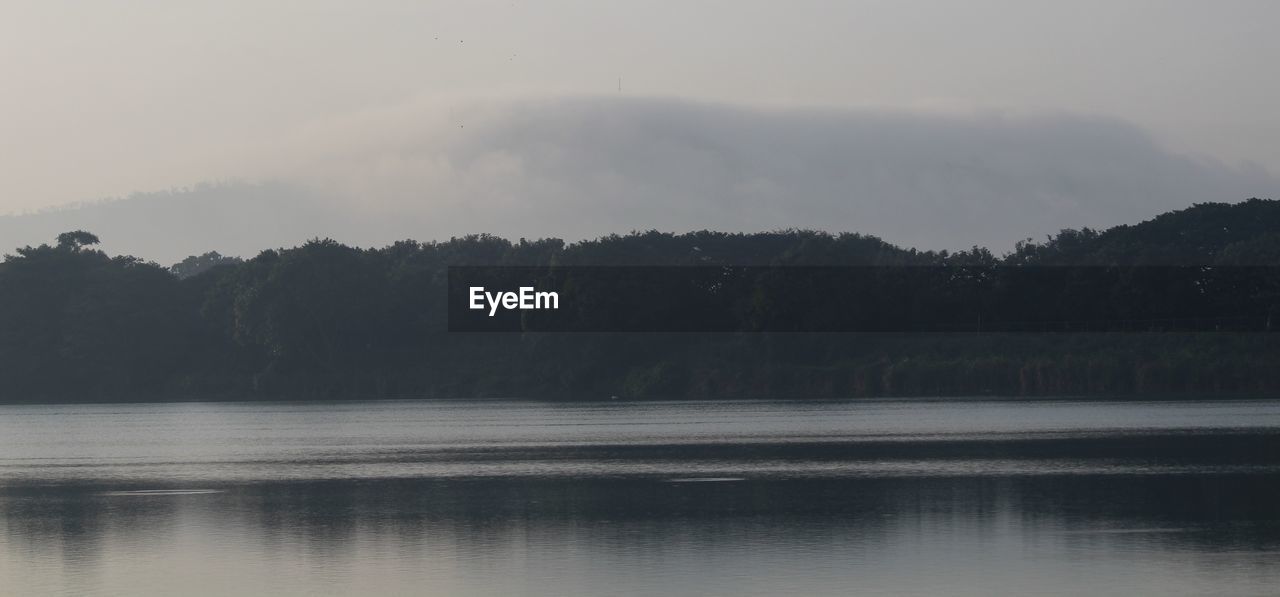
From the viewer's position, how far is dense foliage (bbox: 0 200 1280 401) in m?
108

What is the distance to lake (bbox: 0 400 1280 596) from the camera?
19859mm

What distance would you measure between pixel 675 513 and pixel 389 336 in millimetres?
96331

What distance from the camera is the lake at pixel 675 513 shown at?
65.2 feet

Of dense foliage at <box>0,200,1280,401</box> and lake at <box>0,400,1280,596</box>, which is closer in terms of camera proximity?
lake at <box>0,400,1280,596</box>

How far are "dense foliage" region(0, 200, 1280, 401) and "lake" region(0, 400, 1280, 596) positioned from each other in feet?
170

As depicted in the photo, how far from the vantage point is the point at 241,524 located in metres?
27.9

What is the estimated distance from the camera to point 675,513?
2712 centimetres

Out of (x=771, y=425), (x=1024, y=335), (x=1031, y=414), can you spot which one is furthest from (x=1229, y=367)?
(x=771, y=425)

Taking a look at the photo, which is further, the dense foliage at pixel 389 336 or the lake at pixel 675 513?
the dense foliage at pixel 389 336

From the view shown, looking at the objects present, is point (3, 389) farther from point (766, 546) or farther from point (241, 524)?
point (766, 546)

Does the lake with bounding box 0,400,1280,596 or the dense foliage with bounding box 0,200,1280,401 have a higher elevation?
the dense foliage with bounding box 0,200,1280,401

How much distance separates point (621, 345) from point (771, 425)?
5224 centimetres

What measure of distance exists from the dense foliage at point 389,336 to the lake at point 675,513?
5190cm

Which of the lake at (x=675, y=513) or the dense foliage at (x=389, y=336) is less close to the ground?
the dense foliage at (x=389, y=336)
